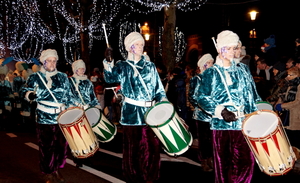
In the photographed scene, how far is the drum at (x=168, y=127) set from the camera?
4.26 m

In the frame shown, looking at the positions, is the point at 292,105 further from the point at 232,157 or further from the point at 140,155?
the point at 140,155

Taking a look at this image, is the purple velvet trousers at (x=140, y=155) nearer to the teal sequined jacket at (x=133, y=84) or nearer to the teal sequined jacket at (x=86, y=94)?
the teal sequined jacket at (x=133, y=84)

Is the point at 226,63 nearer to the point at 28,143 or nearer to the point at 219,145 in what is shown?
the point at 219,145

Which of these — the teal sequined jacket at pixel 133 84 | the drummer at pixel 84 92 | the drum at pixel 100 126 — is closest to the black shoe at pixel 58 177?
the drum at pixel 100 126

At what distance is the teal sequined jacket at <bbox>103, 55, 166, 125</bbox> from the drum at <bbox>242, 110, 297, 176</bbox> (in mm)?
1517

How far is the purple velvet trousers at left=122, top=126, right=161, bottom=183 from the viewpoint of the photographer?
15.5 ft

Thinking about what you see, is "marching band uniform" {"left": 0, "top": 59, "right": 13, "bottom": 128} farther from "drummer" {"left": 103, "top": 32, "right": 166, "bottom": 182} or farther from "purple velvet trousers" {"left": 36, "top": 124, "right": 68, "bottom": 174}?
"drummer" {"left": 103, "top": 32, "right": 166, "bottom": 182}

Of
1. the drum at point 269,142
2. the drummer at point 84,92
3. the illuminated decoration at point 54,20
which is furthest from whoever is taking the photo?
the illuminated decoration at point 54,20

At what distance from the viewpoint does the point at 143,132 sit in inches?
187

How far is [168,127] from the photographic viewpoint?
167 inches

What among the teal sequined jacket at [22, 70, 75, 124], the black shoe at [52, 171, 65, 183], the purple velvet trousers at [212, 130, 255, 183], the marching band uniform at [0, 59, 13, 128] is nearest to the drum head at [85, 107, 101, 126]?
the teal sequined jacket at [22, 70, 75, 124]

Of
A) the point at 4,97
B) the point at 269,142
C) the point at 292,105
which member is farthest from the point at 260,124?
the point at 4,97

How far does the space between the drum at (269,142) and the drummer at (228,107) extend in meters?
0.26

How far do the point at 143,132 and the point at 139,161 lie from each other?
0.39 metres
